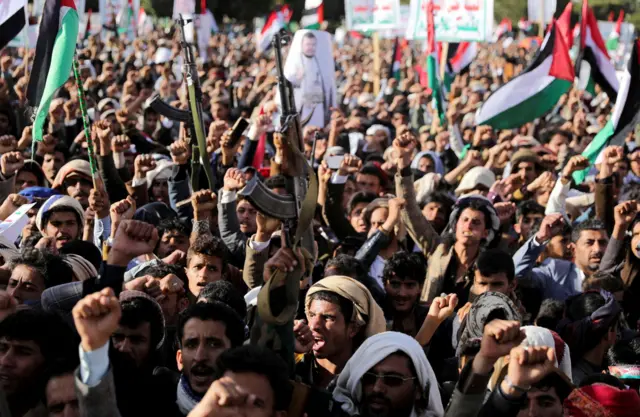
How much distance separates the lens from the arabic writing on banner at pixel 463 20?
12297 mm

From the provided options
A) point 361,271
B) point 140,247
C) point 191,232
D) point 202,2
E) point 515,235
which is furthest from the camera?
point 202,2

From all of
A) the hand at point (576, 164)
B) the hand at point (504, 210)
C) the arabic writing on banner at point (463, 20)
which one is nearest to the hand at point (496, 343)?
the hand at point (504, 210)

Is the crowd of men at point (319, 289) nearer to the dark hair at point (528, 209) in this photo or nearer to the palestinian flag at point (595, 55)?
the dark hair at point (528, 209)

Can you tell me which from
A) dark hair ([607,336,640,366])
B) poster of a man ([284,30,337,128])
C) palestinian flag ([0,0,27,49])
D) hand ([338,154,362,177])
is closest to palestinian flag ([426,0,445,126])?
poster of a man ([284,30,337,128])

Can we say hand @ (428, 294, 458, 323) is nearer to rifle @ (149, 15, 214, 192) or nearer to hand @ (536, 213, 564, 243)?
hand @ (536, 213, 564, 243)

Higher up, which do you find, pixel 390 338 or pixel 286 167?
pixel 286 167

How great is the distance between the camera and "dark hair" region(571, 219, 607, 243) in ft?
21.5

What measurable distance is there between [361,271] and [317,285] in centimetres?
117

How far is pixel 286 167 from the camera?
344 centimetres

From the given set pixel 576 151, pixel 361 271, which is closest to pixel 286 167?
pixel 361 271

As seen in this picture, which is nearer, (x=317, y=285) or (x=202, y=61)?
(x=317, y=285)

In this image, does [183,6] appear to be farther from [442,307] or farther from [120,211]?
[442,307]

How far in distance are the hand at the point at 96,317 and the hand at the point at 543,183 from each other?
5369 mm

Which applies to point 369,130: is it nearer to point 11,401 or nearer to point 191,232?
point 191,232
